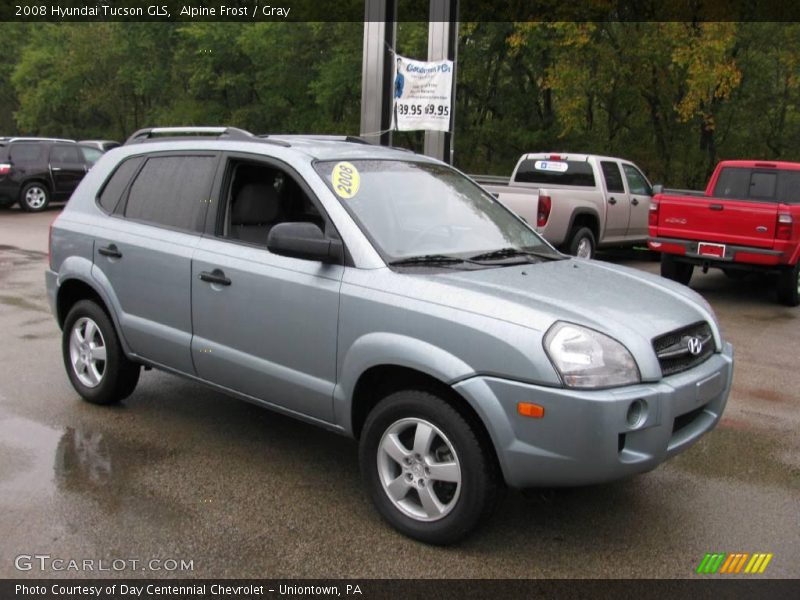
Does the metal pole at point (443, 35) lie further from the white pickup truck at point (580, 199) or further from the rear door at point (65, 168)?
the rear door at point (65, 168)

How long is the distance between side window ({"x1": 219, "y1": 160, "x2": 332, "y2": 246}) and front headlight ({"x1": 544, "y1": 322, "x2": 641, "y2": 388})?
6.11 ft

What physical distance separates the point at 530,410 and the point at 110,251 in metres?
3.08

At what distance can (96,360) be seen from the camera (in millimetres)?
5262

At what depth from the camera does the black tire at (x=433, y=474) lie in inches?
130

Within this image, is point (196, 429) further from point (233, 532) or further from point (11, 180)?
point (11, 180)

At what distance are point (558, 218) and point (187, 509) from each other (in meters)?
8.71

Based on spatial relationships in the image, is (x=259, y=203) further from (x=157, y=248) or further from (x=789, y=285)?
(x=789, y=285)

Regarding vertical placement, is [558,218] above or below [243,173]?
below

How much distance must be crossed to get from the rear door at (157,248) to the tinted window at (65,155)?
16.8m

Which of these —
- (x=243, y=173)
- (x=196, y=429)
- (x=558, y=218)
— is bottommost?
(x=196, y=429)

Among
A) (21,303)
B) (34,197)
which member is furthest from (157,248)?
(34,197)

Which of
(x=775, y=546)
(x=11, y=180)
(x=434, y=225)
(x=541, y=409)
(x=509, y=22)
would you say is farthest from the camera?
(x=509, y=22)

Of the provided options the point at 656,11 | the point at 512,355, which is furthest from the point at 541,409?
the point at 656,11

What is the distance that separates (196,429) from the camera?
4.99 m
